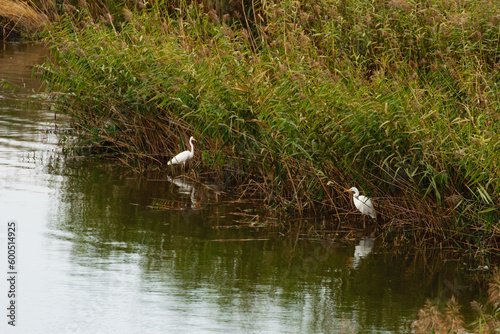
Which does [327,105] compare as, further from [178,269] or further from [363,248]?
[178,269]

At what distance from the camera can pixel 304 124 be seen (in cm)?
729

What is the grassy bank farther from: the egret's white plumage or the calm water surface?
the calm water surface

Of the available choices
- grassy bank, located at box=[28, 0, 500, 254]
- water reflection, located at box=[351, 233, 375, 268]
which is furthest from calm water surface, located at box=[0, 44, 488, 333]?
grassy bank, located at box=[28, 0, 500, 254]

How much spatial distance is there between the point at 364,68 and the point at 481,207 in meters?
2.97

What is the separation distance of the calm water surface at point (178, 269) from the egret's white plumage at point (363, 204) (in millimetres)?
262

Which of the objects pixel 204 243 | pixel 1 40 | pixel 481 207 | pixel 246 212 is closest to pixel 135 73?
pixel 246 212

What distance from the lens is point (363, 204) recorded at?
22.5ft

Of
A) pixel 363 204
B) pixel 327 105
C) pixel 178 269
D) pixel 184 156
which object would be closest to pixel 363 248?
pixel 363 204

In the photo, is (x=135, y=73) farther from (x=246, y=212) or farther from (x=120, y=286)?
(x=120, y=286)

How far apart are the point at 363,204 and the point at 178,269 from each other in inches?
71.9

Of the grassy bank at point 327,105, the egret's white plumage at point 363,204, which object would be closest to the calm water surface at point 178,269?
the egret's white plumage at point 363,204

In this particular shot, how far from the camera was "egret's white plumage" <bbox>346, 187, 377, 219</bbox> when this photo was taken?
22.5 ft

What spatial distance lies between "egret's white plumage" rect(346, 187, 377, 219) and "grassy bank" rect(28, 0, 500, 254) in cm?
18

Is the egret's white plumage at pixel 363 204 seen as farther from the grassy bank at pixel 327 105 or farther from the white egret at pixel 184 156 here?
the white egret at pixel 184 156
